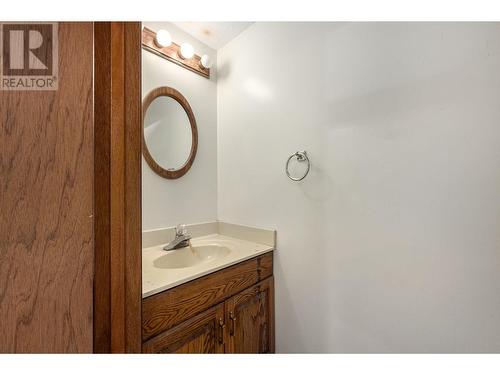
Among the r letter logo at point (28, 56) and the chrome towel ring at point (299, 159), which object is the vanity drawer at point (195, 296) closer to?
the chrome towel ring at point (299, 159)

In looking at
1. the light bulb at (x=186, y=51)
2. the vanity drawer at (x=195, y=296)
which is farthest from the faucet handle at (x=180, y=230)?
the light bulb at (x=186, y=51)

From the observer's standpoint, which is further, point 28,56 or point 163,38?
point 163,38

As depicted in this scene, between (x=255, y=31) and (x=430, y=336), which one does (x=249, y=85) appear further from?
(x=430, y=336)

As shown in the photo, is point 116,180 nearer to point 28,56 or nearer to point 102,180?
Result: point 102,180

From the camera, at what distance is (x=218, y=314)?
3.15ft

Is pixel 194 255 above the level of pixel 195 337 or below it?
above

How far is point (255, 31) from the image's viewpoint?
1.35 metres

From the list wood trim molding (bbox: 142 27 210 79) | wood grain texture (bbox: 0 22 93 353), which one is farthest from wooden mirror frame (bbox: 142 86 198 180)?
wood grain texture (bbox: 0 22 93 353)

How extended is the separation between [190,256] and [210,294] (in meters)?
0.40

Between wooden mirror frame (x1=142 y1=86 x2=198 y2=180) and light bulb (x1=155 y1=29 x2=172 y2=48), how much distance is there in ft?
0.76

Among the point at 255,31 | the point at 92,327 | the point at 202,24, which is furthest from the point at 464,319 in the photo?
the point at 202,24

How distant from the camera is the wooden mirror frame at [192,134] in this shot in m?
1.22

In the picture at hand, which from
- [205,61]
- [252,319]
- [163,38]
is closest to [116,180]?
[252,319]
